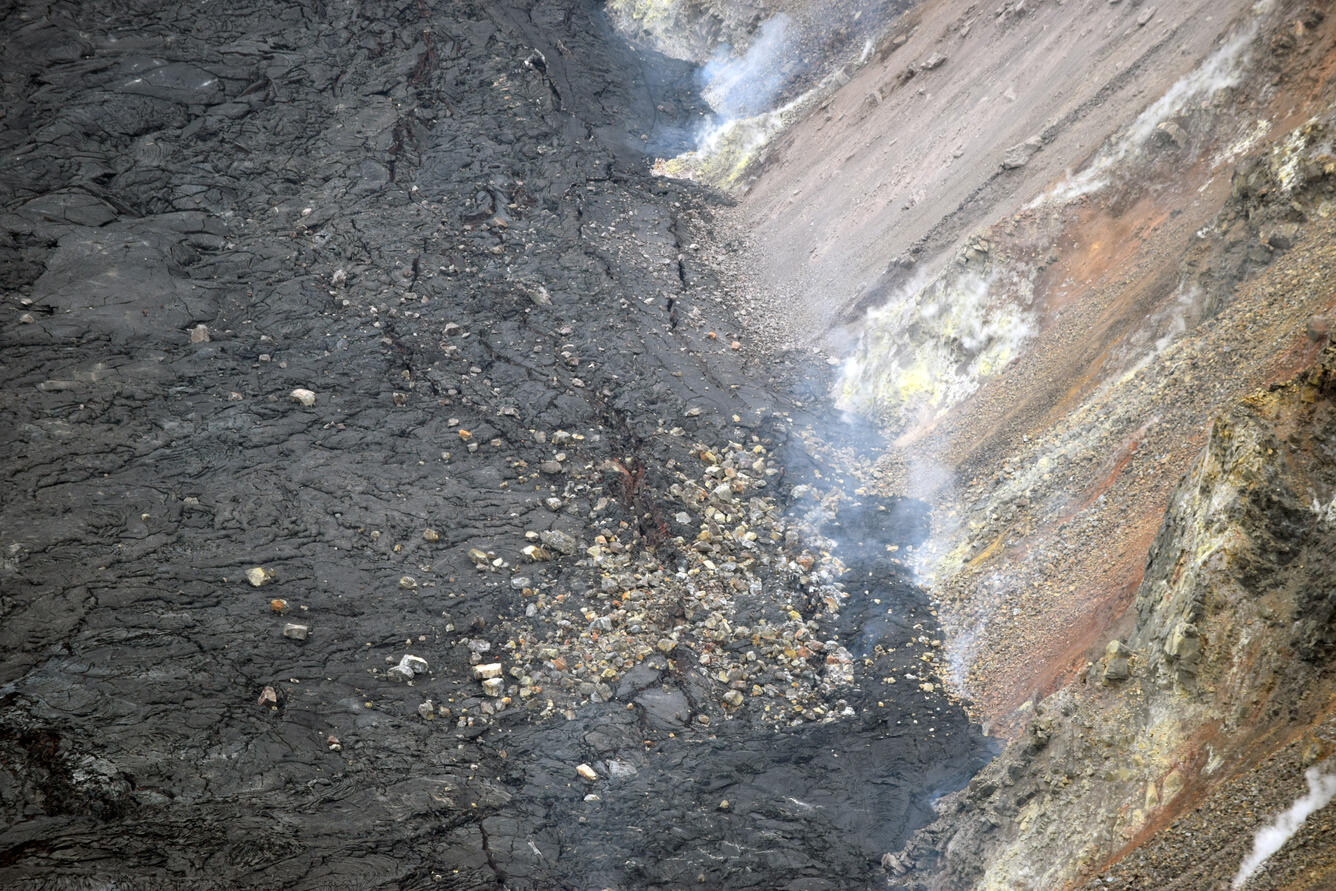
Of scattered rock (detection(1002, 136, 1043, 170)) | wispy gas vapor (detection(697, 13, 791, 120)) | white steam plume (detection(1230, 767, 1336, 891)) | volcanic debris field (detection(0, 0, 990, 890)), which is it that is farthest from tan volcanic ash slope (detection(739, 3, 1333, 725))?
wispy gas vapor (detection(697, 13, 791, 120))

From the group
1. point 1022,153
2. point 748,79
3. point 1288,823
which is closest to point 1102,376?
A: point 1022,153

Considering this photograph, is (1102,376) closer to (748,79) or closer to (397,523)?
(397,523)

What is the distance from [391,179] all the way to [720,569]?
Answer: 10.8m

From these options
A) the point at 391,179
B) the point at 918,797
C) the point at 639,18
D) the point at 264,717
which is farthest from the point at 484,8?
the point at 918,797

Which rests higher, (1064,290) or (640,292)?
(1064,290)

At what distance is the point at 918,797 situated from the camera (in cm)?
872

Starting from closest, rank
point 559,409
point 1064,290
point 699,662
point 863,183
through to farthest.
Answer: point 699,662 → point 1064,290 → point 559,409 → point 863,183

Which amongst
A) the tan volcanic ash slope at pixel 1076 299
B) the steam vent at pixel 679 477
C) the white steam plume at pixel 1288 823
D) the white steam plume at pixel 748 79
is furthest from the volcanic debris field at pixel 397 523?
the white steam plume at pixel 1288 823

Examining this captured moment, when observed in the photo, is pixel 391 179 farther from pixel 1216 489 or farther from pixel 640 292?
pixel 1216 489

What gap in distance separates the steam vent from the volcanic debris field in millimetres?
59

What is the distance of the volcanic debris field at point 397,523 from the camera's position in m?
8.24

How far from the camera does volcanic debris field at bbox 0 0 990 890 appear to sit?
A: 824cm

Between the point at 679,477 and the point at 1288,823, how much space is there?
338 inches

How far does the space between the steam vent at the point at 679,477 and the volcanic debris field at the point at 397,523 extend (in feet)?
0.19
